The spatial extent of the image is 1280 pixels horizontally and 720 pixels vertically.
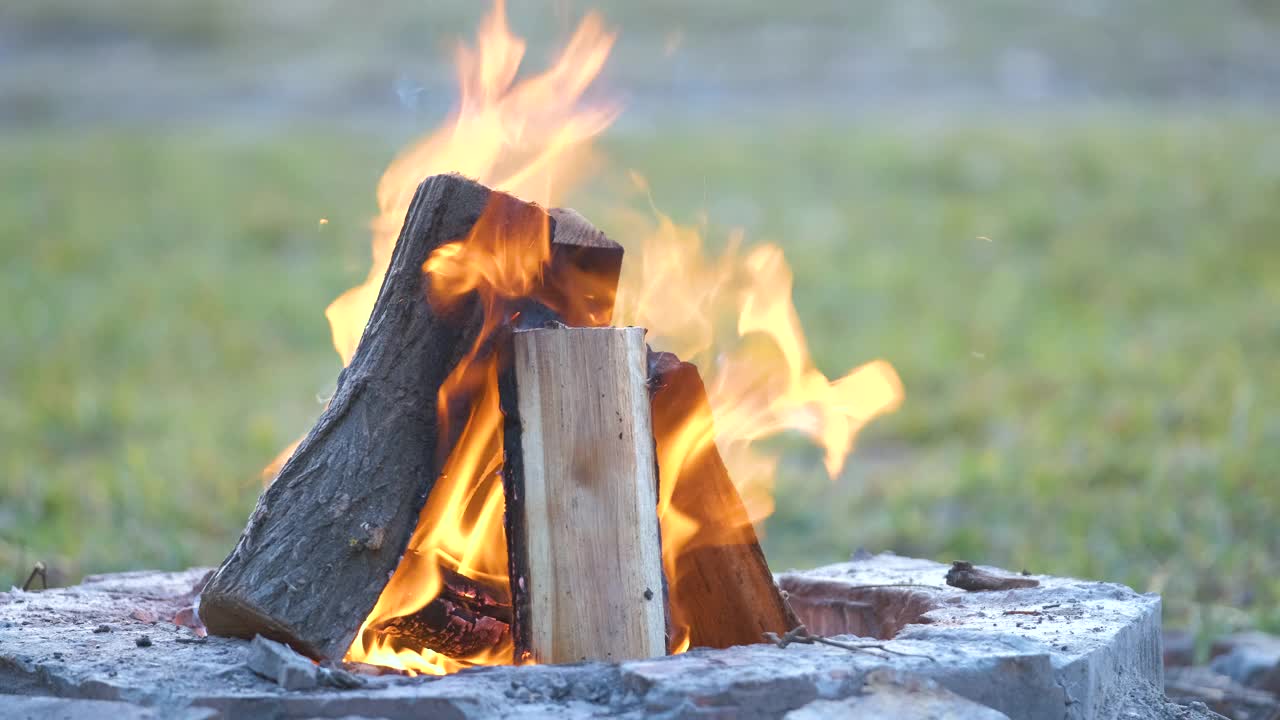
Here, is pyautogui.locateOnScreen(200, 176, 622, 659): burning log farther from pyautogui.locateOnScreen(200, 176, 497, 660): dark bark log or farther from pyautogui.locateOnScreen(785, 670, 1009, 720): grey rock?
pyautogui.locateOnScreen(785, 670, 1009, 720): grey rock

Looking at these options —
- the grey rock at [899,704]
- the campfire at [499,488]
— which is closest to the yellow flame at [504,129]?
the campfire at [499,488]

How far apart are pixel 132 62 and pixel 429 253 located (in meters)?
19.9

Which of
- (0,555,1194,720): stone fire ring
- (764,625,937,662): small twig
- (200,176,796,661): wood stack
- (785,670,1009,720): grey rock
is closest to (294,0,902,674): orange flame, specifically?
(200,176,796,661): wood stack

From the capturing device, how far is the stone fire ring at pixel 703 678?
6.57ft

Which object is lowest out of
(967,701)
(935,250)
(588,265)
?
(967,701)

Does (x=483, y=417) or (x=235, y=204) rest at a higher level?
(x=235, y=204)

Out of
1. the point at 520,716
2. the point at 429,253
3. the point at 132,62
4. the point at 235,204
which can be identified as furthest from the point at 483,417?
the point at 132,62

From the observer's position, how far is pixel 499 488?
8.61ft

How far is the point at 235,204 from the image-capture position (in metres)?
11.9

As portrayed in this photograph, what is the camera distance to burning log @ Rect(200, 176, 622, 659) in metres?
2.29

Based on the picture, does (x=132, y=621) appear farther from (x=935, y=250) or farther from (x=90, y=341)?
(x=935, y=250)

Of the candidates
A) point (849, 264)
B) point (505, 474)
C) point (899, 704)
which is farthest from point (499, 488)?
point (849, 264)

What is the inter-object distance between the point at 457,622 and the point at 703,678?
691 millimetres

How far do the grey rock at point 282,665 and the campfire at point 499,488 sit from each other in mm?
103
